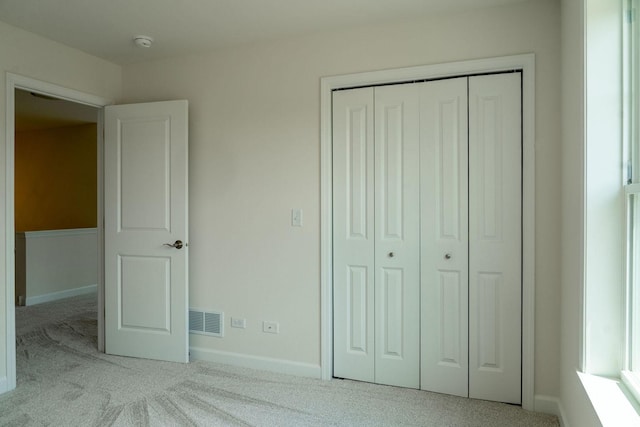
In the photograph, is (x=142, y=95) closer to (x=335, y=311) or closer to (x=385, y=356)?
(x=335, y=311)

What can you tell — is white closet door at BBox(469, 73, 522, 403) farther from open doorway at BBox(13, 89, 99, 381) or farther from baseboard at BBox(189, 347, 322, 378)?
open doorway at BBox(13, 89, 99, 381)

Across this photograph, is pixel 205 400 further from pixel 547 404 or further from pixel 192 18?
pixel 192 18

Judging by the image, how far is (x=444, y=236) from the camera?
2.70 meters

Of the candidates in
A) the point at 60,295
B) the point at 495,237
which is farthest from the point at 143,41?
the point at 60,295

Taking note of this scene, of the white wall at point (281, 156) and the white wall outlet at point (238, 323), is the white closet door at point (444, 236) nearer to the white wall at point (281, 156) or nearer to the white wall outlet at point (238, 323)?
the white wall at point (281, 156)

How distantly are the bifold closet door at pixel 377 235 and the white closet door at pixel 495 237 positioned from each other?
0.36 meters

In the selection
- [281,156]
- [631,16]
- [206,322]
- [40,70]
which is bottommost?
[206,322]

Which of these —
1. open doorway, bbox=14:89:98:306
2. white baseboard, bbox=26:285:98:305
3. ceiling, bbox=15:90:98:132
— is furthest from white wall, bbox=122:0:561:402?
white baseboard, bbox=26:285:98:305

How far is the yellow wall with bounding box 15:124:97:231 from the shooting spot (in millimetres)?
6539

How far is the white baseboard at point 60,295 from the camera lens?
17.7ft

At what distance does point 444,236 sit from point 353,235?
62 cm

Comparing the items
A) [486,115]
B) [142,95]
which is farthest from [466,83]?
[142,95]

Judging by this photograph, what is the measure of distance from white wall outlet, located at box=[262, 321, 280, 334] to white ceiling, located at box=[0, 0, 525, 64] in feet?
6.96

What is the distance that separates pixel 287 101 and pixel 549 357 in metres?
2.39
